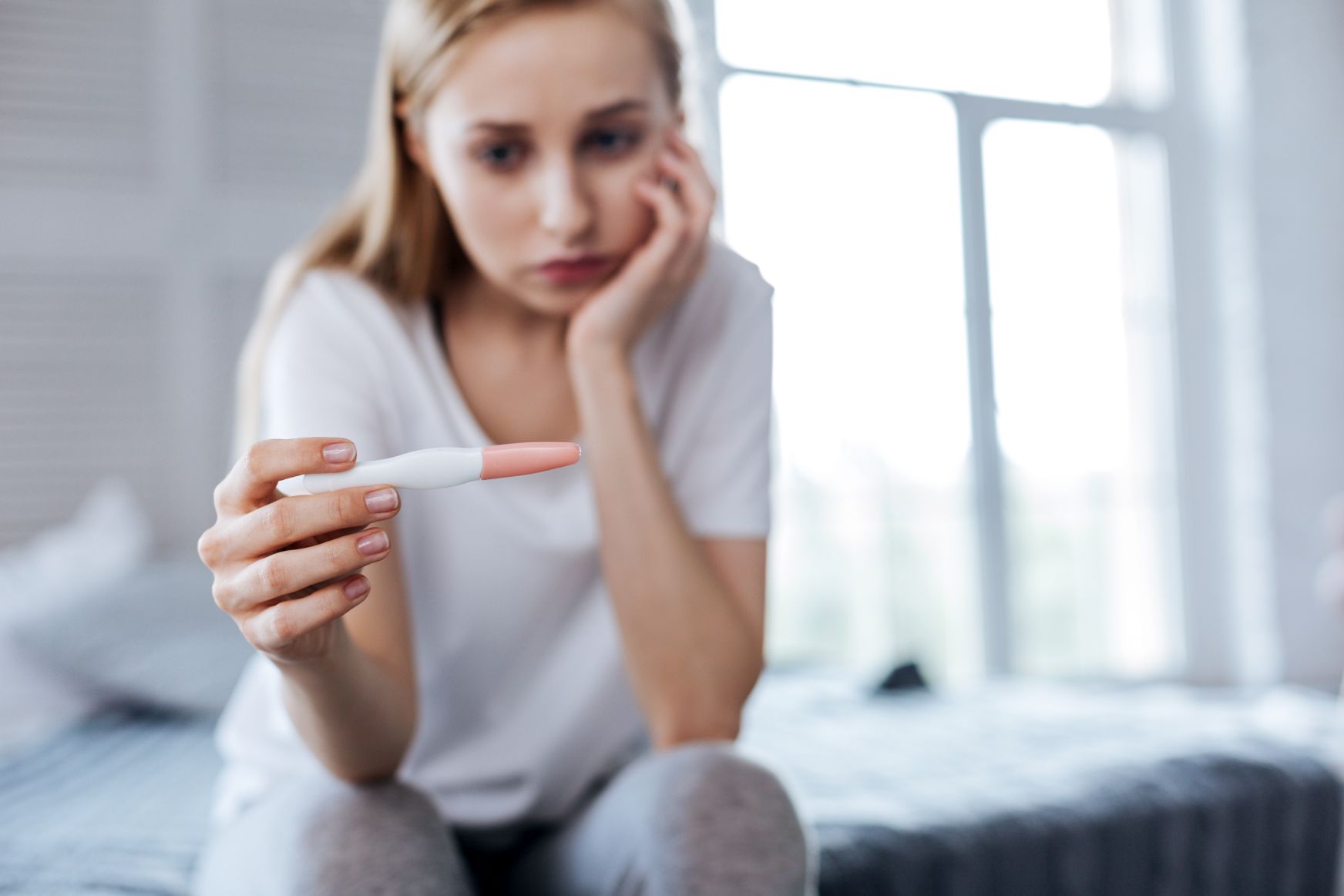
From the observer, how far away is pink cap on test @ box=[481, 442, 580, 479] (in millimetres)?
435

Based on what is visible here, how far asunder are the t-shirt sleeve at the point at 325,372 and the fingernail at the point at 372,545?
0.24 metres

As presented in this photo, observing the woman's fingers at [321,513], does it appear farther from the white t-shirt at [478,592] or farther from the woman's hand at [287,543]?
the white t-shirt at [478,592]

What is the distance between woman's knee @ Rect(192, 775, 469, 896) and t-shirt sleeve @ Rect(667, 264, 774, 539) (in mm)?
354

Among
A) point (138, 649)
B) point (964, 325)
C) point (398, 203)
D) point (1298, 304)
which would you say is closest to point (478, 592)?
point (398, 203)

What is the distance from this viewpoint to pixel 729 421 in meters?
0.91

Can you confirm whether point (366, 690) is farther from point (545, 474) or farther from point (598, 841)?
point (545, 474)

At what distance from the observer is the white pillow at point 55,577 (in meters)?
1.54

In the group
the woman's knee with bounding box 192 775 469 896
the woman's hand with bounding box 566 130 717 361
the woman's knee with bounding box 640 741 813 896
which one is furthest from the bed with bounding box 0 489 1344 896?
the woman's hand with bounding box 566 130 717 361

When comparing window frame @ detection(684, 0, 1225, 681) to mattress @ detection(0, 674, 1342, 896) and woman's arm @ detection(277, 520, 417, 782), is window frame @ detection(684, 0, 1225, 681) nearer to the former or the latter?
mattress @ detection(0, 674, 1342, 896)

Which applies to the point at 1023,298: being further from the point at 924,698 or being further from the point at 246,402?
the point at 246,402

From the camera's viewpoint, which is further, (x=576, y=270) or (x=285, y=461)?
(x=576, y=270)

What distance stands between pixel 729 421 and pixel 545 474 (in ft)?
0.56

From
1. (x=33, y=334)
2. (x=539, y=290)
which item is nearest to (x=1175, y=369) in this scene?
(x=539, y=290)

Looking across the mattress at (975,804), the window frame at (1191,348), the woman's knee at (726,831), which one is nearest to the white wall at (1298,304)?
the window frame at (1191,348)
